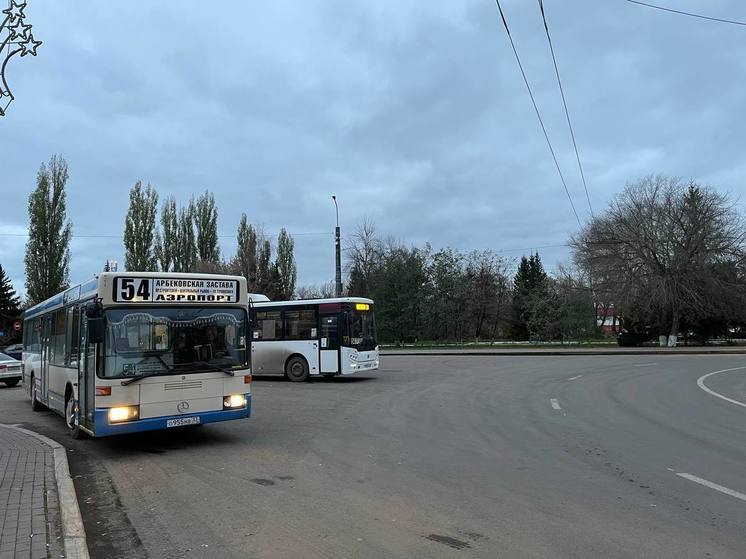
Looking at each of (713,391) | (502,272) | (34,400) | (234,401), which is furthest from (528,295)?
(234,401)

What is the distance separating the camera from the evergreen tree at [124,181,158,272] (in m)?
52.4

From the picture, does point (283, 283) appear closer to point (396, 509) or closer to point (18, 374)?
point (18, 374)

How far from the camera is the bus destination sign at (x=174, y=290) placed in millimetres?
8781

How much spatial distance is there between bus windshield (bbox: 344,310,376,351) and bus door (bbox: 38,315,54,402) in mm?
9716

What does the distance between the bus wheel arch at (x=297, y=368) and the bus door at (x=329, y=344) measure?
0.69m

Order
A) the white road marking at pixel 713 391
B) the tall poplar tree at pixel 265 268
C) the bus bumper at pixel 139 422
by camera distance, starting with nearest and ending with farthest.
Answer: the bus bumper at pixel 139 422
the white road marking at pixel 713 391
the tall poplar tree at pixel 265 268

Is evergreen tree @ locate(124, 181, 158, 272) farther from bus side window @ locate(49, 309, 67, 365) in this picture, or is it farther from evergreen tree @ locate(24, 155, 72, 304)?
bus side window @ locate(49, 309, 67, 365)

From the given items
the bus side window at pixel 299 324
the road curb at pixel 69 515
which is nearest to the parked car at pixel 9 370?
the bus side window at pixel 299 324

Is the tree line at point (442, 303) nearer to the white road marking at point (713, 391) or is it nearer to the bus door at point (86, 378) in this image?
the white road marking at point (713, 391)

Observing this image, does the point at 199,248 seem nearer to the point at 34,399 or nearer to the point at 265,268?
the point at 265,268

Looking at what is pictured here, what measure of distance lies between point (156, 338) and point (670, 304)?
138ft

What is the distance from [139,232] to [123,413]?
47790mm

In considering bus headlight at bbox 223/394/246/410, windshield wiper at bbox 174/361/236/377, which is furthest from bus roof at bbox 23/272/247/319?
bus headlight at bbox 223/394/246/410

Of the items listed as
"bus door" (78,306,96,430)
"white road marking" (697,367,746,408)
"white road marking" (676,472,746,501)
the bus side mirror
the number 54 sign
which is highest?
the number 54 sign
